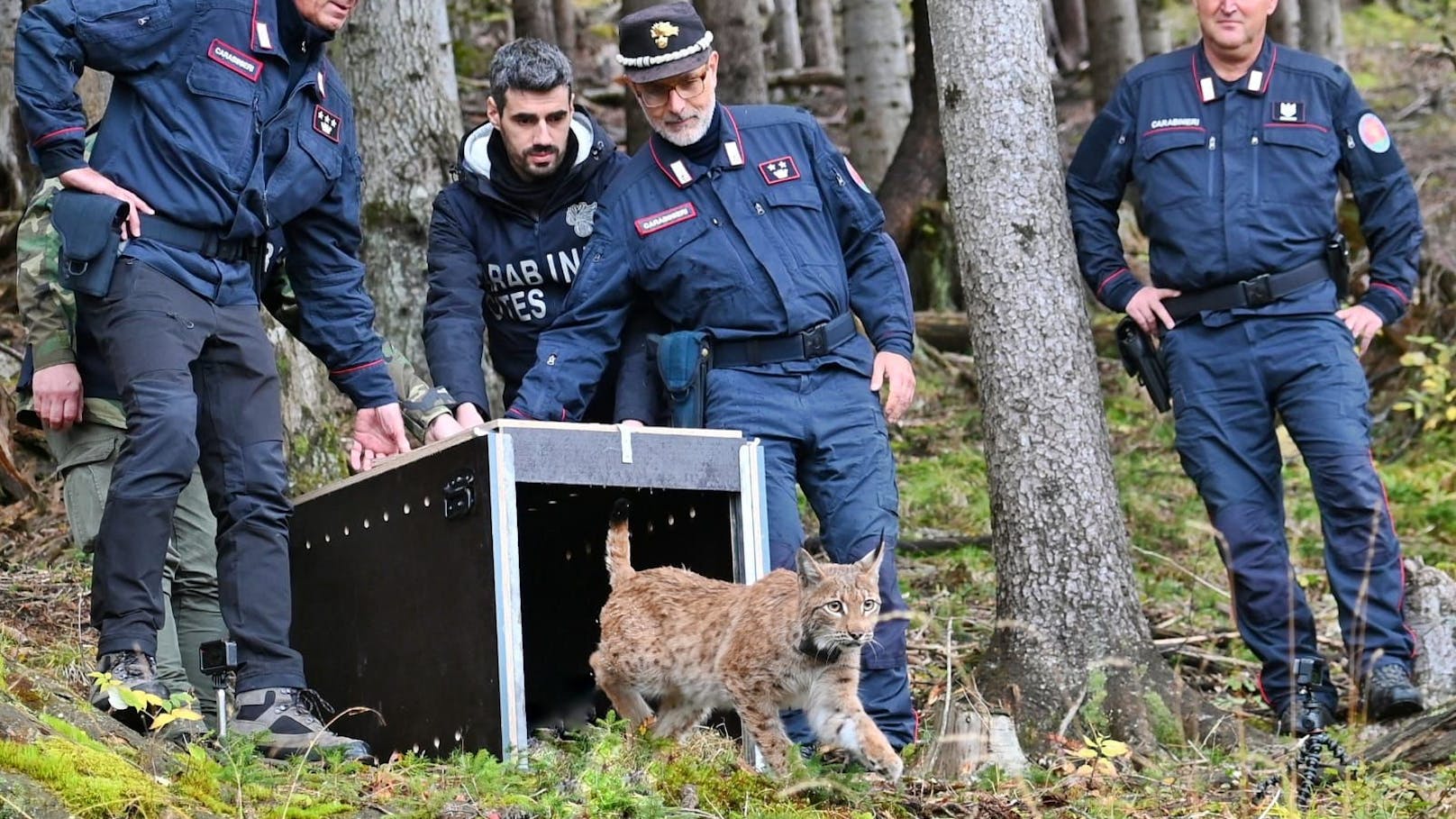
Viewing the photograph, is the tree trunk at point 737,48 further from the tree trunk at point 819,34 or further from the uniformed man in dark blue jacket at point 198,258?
the tree trunk at point 819,34

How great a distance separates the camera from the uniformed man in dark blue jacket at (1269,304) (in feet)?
19.8

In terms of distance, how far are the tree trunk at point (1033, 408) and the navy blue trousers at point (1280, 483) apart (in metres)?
0.36

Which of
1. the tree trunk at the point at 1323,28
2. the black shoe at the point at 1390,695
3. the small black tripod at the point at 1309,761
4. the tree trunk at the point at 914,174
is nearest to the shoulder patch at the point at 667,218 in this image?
the small black tripod at the point at 1309,761

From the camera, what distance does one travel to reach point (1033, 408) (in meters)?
6.18

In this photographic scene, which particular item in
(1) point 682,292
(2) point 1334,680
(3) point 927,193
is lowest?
(2) point 1334,680

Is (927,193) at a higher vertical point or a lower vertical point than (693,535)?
higher

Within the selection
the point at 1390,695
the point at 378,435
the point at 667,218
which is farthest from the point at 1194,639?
the point at 378,435

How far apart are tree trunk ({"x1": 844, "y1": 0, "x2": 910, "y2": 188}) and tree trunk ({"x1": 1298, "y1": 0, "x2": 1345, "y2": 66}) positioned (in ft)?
19.4

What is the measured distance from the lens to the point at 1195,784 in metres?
5.10

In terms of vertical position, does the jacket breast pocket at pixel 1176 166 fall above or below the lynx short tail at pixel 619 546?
above

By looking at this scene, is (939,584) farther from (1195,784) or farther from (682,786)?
(682,786)

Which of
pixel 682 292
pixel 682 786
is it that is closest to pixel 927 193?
pixel 682 292

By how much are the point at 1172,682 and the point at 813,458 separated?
5.40 feet

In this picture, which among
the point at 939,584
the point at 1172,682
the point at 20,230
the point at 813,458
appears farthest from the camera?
the point at 939,584
